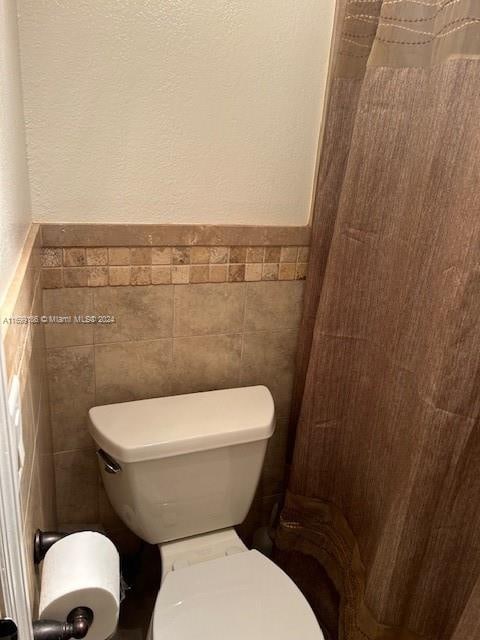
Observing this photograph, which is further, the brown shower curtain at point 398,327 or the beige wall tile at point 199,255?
the beige wall tile at point 199,255

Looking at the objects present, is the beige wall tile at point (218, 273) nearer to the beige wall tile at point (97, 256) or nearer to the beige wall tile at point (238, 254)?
the beige wall tile at point (238, 254)

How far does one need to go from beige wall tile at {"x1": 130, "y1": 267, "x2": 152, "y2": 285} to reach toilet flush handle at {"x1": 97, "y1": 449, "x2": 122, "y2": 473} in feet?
1.37

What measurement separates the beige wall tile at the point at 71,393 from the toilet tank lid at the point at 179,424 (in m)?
0.09

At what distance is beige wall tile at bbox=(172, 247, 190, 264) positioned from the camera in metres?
1.18

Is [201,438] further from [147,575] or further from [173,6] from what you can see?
[173,6]

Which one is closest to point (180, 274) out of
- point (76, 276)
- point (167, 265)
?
point (167, 265)

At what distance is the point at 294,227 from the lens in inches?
50.1

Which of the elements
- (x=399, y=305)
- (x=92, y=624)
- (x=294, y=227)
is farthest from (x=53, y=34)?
(x=92, y=624)

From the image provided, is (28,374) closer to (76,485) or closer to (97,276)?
(97,276)

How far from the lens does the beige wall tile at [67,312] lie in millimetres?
1110

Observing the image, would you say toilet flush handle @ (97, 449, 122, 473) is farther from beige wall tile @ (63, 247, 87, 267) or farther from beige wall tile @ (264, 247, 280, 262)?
beige wall tile @ (264, 247, 280, 262)

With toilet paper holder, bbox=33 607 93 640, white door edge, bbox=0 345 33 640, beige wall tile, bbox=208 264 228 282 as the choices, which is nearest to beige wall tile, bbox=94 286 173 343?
beige wall tile, bbox=208 264 228 282

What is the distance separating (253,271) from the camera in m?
1.27

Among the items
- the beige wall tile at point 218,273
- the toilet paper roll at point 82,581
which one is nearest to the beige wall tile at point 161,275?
the beige wall tile at point 218,273
